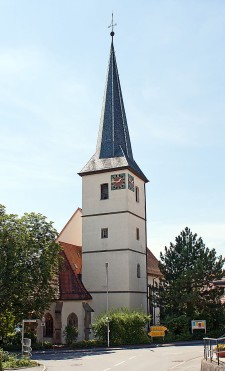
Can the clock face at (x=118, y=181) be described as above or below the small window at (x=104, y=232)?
above

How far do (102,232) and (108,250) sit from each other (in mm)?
1682

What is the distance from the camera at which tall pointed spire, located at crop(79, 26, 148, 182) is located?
1587 inches

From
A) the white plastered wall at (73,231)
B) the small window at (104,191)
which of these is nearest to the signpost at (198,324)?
the small window at (104,191)

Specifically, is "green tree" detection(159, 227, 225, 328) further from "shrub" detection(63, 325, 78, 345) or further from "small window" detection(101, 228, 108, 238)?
"shrub" detection(63, 325, 78, 345)

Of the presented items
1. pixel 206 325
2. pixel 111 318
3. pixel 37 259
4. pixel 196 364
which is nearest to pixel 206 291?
pixel 206 325

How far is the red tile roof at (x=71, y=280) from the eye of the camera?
35688mm

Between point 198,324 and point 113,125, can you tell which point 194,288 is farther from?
point 113,125

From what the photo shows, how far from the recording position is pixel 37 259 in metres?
30.3

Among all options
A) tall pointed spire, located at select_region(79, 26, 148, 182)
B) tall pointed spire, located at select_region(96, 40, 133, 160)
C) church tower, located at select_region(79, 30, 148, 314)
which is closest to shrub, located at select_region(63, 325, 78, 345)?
church tower, located at select_region(79, 30, 148, 314)

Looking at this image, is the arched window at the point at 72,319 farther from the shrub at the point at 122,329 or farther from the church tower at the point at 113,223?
the shrub at the point at 122,329

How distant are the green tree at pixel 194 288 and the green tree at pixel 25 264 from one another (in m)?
9.79

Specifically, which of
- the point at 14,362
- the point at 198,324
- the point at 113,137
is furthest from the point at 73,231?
the point at 14,362

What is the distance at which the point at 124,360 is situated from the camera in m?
23.0

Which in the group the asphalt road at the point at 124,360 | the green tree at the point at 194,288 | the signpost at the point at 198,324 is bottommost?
the asphalt road at the point at 124,360
